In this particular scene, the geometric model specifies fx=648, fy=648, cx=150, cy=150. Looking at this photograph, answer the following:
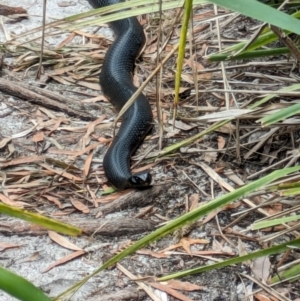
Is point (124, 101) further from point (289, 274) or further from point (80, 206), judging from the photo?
point (289, 274)

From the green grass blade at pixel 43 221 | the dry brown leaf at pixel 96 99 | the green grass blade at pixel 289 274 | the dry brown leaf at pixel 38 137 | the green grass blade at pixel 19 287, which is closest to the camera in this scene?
the green grass blade at pixel 19 287

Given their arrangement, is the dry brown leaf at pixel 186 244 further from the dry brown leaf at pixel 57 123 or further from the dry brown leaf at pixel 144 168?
the dry brown leaf at pixel 57 123

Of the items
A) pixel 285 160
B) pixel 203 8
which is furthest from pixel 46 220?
pixel 203 8

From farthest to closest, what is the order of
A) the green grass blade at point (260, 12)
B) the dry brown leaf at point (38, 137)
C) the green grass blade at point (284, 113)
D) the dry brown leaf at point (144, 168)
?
the dry brown leaf at point (38, 137) < the dry brown leaf at point (144, 168) < the green grass blade at point (284, 113) < the green grass blade at point (260, 12)

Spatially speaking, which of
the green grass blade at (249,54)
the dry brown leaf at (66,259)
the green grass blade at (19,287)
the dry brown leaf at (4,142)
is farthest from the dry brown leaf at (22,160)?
the green grass blade at (19,287)

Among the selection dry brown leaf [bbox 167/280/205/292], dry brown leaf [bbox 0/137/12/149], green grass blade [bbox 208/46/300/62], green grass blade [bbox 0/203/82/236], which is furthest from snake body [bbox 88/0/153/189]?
green grass blade [bbox 0/203/82/236]

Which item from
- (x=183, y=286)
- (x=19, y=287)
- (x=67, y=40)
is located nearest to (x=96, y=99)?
(x=67, y=40)

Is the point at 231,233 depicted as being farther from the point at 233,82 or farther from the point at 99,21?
the point at 99,21
